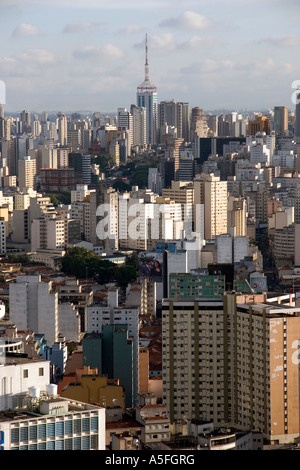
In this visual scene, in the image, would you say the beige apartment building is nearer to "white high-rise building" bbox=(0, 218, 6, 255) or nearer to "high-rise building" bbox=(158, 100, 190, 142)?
"white high-rise building" bbox=(0, 218, 6, 255)

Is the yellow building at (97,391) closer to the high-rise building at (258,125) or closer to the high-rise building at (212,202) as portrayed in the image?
the high-rise building at (212,202)

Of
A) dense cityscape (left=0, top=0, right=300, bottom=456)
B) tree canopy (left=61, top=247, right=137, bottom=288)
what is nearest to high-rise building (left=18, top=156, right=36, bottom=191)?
dense cityscape (left=0, top=0, right=300, bottom=456)

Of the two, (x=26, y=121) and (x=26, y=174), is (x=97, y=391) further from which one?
(x=26, y=121)

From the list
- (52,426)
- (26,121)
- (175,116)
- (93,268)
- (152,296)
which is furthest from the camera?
(175,116)

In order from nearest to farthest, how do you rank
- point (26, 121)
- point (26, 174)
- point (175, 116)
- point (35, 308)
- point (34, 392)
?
point (34, 392)
point (35, 308)
point (26, 174)
point (26, 121)
point (175, 116)

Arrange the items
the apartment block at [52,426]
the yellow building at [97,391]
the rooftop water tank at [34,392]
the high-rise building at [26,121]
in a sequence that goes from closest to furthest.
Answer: the apartment block at [52,426], the rooftop water tank at [34,392], the yellow building at [97,391], the high-rise building at [26,121]

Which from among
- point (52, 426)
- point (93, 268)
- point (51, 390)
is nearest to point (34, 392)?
point (51, 390)

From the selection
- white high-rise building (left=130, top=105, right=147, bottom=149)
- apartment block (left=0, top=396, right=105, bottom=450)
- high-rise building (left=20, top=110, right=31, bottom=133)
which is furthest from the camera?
white high-rise building (left=130, top=105, right=147, bottom=149)

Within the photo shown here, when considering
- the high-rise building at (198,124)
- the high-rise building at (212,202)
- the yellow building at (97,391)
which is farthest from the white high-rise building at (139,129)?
the yellow building at (97,391)
